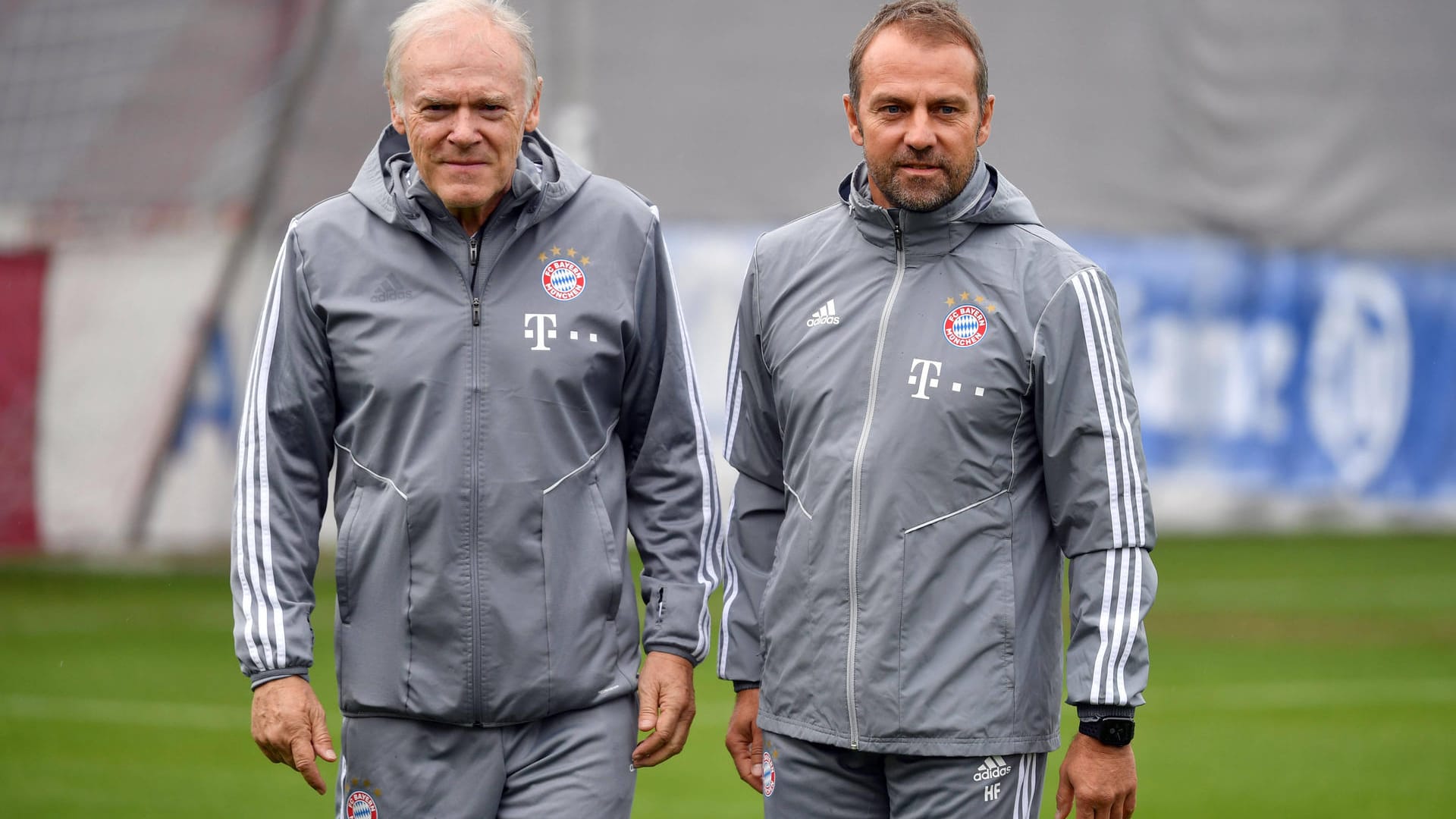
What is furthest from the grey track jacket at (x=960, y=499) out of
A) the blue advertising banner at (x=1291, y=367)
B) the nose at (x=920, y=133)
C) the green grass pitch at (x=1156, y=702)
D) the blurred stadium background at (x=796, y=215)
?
the blue advertising banner at (x=1291, y=367)

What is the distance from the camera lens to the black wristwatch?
121 inches

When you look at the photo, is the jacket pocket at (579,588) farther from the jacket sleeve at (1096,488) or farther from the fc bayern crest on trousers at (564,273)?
the jacket sleeve at (1096,488)

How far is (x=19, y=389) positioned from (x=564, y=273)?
9.71 metres

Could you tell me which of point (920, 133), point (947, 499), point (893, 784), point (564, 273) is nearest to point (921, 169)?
point (920, 133)

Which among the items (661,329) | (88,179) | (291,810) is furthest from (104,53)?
(661,329)

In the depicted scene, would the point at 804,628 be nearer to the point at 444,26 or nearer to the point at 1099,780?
the point at 1099,780

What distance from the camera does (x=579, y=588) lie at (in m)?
3.32

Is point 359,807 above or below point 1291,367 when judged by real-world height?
below

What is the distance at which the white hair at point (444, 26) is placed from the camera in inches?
130

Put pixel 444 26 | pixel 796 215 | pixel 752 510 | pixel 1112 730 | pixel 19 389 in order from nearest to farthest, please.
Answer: pixel 1112 730 < pixel 444 26 < pixel 752 510 < pixel 19 389 < pixel 796 215

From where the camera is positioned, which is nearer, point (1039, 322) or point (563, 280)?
point (1039, 322)

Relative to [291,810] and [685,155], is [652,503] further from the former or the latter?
[685,155]

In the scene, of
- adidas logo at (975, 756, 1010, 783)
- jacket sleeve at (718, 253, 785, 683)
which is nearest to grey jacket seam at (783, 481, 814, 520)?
jacket sleeve at (718, 253, 785, 683)

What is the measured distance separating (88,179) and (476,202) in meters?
9.88
